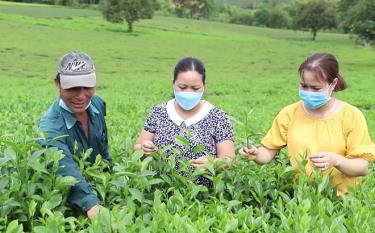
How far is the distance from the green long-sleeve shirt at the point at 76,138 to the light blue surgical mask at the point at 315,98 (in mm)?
1366

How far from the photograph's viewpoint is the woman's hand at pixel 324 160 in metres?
3.53

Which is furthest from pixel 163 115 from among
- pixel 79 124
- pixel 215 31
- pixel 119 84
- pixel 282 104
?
pixel 215 31

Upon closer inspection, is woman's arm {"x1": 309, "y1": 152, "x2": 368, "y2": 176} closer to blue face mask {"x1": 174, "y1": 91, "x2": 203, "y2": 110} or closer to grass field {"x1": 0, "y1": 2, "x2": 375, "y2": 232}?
grass field {"x1": 0, "y1": 2, "x2": 375, "y2": 232}

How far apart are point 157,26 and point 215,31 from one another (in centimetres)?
744

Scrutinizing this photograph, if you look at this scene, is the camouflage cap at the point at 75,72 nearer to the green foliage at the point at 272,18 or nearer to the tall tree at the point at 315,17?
the tall tree at the point at 315,17

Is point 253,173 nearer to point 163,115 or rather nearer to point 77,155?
point 163,115

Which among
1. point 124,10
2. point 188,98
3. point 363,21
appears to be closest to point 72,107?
point 188,98

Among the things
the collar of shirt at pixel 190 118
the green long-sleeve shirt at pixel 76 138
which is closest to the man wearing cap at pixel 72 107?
the green long-sleeve shirt at pixel 76 138

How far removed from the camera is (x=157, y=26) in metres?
57.9

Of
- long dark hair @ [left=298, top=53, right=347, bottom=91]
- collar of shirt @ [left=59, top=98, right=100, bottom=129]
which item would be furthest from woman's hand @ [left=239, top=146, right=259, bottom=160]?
collar of shirt @ [left=59, top=98, right=100, bottom=129]

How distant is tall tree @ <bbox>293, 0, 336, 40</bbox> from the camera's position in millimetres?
66850

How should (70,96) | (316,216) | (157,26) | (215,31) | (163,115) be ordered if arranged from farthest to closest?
(215,31) < (157,26) < (163,115) < (70,96) < (316,216)

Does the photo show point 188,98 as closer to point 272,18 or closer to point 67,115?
point 67,115

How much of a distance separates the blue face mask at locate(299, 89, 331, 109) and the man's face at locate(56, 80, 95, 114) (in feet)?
4.41
